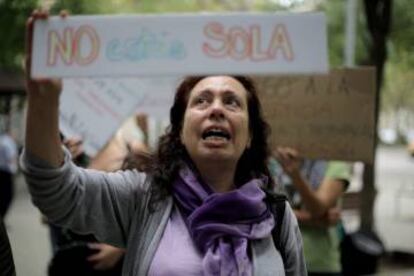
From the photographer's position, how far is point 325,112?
3.81 metres

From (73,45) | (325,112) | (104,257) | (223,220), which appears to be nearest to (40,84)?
(73,45)

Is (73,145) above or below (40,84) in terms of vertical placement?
below

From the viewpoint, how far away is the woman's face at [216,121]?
2.32 metres

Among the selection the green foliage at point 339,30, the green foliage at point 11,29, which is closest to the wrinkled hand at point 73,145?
the green foliage at point 11,29

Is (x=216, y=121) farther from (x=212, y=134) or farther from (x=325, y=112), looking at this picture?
(x=325, y=112)

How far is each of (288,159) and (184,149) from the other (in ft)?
4.23

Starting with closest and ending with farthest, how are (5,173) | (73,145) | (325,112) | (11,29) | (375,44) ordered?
(73,145)
(325,112)
(375,44)
(5,173)
(11,29)

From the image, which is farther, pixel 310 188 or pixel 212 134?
pixel 310 188

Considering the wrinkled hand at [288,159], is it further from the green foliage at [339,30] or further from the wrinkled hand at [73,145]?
the green foliage at [339,30]

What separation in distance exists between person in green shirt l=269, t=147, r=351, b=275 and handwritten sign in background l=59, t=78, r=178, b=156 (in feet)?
2.58

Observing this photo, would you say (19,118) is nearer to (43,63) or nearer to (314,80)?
(314,80)

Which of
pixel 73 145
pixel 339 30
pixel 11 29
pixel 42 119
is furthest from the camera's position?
pixel 339 30

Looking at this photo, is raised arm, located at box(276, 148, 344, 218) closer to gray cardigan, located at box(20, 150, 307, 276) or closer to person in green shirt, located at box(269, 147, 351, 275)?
person in green shirt, located at box(269, 147, 351, 275)

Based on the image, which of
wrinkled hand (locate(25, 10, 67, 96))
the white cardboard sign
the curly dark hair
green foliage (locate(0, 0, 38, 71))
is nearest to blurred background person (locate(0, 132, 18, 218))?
green foliage (locate(0, 0, 38, 71))
